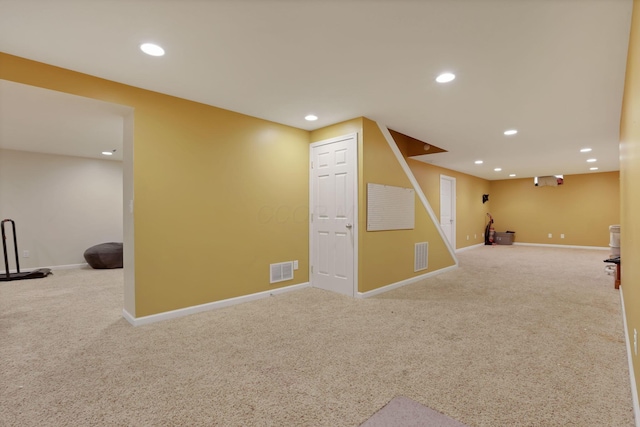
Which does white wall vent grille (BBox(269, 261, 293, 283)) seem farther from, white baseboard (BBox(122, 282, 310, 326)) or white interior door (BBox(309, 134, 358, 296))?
white interior door (BBox(309, 134, 358, 296))

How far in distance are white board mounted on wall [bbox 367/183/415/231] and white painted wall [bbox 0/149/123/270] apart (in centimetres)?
571

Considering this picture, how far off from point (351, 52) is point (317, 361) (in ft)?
7.72

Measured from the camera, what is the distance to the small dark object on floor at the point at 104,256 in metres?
5.67

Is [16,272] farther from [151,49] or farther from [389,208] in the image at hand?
[389,208]

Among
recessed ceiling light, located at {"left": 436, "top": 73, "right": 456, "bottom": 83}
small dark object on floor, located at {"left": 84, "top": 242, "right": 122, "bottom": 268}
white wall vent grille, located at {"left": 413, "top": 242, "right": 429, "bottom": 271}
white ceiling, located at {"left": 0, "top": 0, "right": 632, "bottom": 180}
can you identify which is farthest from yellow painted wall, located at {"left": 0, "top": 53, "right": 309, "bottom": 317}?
small dark object on floor, located at {"left": 84, "top": 242, "right": 122, "bottom": 268}

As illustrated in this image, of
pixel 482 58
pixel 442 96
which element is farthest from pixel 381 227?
pixel 482 58

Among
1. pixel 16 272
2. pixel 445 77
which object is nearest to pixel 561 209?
pixel 445 77

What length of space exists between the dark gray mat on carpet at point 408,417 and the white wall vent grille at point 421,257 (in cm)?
327

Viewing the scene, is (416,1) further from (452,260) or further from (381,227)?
(452,260)

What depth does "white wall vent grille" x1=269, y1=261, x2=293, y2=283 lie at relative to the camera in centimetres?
400

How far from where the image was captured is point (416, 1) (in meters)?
1.73

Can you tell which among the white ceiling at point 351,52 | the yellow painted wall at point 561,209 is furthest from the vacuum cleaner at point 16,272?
the yellow painted wall at point 561,209

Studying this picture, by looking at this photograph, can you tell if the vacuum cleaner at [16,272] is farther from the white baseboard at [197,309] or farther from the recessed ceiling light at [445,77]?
the recessed ceiling light at [445,77]

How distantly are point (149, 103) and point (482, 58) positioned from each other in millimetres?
3077
